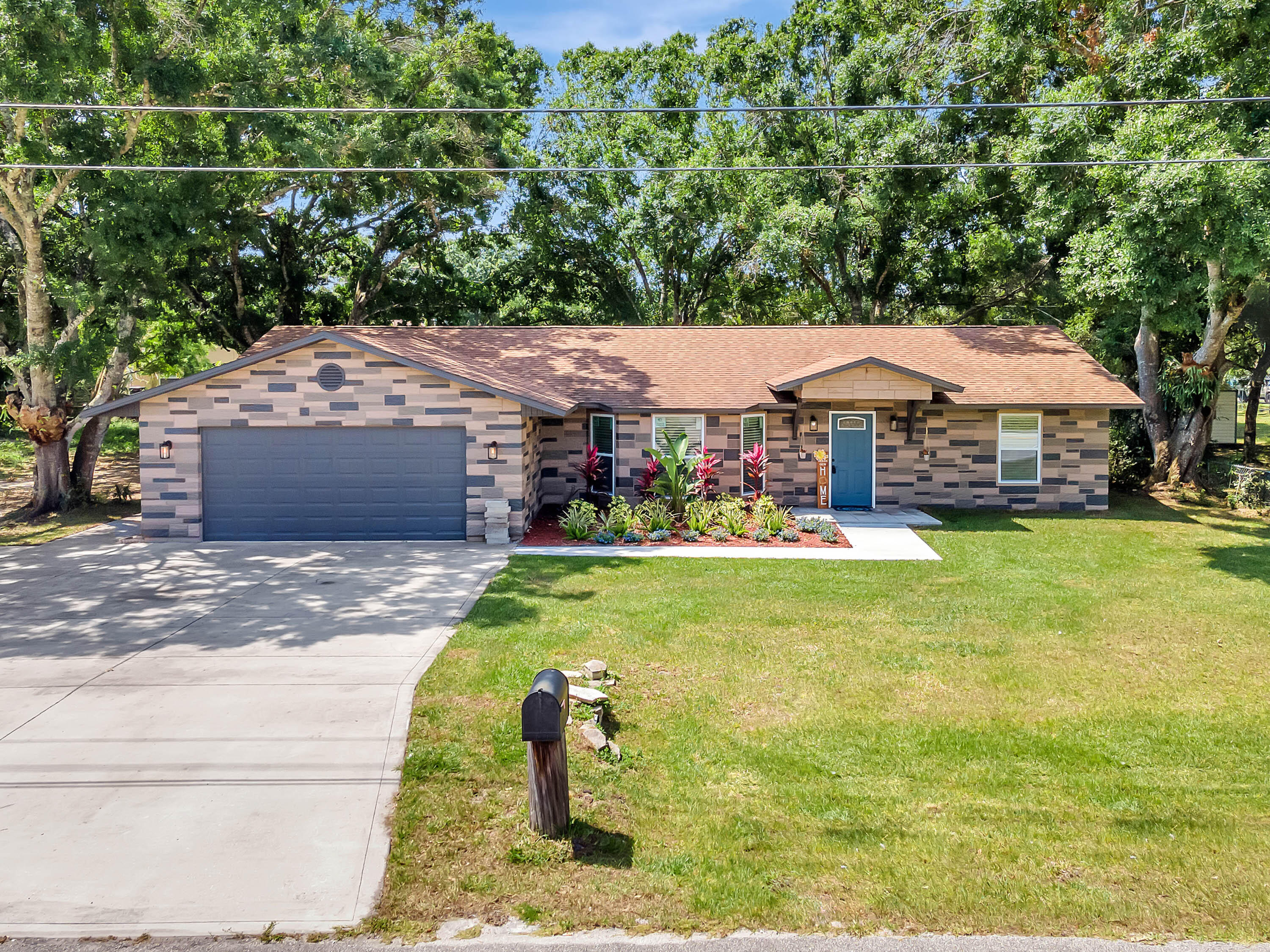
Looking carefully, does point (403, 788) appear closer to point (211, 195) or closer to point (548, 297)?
point (211, 195)

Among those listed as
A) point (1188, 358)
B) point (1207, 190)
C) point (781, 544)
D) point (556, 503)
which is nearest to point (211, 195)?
point (556, 503)

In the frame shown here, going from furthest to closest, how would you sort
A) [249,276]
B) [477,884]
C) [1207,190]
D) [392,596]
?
[249,276] → [1207,190] → [392,596] → [477,884]

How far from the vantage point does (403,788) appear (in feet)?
18.8

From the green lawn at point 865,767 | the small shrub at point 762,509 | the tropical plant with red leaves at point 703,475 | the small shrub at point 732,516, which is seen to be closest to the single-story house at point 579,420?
the tropical plant with red leaves at point 703,475

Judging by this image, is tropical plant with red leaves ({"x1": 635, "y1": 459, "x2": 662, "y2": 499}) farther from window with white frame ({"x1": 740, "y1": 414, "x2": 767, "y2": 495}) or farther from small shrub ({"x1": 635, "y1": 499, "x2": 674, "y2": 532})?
window with white frame ({"x1": 740, "y1": 414, "x2": 767, "y2": 495})

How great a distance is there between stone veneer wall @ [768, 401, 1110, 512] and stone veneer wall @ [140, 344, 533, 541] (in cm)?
647

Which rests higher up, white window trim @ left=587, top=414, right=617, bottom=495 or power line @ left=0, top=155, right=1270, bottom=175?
power line @ left=0, top=155, right=1270, bottom=175

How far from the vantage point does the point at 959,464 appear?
1828 cm

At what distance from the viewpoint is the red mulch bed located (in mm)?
14383

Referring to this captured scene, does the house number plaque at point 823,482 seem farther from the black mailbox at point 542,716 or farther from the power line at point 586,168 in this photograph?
the black mailbox at point 542,716

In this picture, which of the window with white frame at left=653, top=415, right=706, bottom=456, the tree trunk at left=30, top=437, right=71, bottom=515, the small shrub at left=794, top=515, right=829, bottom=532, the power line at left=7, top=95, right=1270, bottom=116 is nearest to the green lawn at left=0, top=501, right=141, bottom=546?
the tree trunk at left=30, top=437, right=71, bottom=515

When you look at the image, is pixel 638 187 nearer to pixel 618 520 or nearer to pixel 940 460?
pixel 940 460

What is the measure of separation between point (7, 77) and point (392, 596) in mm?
11744

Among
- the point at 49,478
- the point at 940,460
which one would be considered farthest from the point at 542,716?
the point at 49,478
